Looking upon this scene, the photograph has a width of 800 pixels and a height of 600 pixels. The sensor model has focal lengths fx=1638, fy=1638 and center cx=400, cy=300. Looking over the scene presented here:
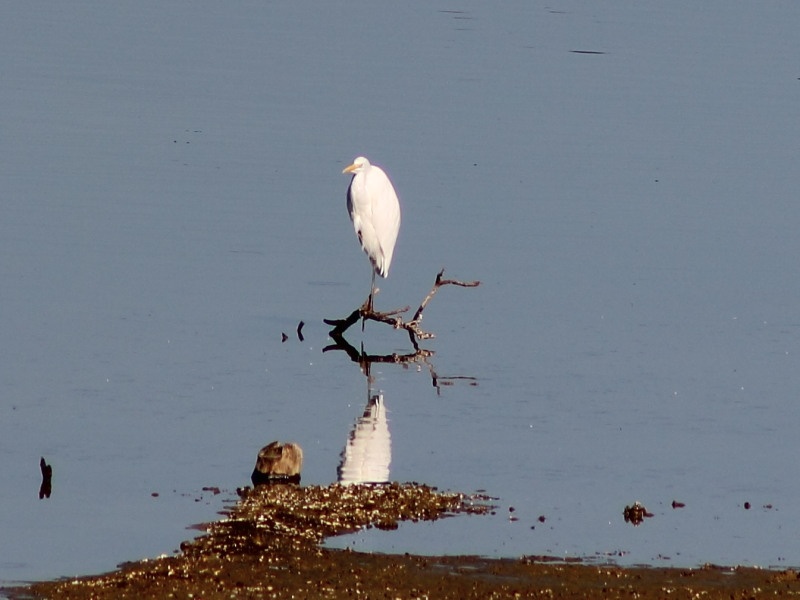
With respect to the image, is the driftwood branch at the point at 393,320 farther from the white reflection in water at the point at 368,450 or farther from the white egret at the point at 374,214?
the white reflection in water at the point at 368,450

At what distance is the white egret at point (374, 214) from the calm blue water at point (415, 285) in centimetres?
54

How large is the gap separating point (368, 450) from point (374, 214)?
235 inches

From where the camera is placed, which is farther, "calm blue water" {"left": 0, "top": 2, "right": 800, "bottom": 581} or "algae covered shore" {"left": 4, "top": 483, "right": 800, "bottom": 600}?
"calm blue water" {"left": 0, "top": 2, "right": 800, "bottom": 581}

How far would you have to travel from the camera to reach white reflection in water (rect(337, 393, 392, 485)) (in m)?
11.4

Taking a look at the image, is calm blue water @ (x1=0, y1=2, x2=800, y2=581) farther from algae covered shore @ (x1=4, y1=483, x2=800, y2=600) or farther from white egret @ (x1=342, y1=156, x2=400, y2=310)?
white egret @ (x1=342, y1=156, x2=400, y2=310)

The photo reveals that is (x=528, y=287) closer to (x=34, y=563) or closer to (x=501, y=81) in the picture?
(x=34, y=563)

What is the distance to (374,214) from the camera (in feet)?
58.3

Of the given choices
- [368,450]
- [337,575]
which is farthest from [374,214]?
[337,575]

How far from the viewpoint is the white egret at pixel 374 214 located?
17359 mm

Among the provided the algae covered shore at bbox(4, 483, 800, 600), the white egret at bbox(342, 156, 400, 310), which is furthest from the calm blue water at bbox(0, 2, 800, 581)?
the white egret at bbox(342, 156, 400, 310)

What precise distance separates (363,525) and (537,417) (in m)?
3.55

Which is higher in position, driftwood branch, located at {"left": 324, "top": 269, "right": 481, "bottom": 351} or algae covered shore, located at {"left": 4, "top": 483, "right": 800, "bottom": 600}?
driftwood branch, located at {"left": 324, "top": 269, "right": 481, "bottom": 351}

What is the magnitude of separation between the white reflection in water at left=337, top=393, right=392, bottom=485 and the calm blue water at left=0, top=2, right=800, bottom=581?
0.12m

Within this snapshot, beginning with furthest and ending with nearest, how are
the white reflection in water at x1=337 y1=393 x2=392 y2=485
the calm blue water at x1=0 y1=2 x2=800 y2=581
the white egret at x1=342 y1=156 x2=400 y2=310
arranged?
the white egret at x1=342 y1=156 x2=400 y2=310 → the white reflection in water at x1=337 y1=393 x2=392 y2=485 → the calm blue water at x1=0 y1=2 x2=800 y2=581
